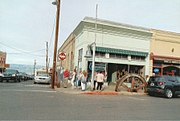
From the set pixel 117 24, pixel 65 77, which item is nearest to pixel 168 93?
pixel 117 24

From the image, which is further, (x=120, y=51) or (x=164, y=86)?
(x=120, y=51)

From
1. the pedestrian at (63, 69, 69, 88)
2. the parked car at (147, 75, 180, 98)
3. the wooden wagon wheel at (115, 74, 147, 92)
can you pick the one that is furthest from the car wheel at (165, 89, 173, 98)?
the pedestrian at (63, 69, 69, 88)

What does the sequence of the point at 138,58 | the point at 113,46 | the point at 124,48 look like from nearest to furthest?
Result: 1. the point at 113,46
2. the point at 124,48
3. the point at 138,58

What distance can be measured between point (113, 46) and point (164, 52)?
247 inches

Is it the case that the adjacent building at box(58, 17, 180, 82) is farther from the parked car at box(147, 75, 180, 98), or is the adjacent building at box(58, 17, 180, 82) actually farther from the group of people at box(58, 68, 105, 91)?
the parked car at box(147, 75, 180, 98)

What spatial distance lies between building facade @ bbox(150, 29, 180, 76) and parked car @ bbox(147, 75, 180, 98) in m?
6.95

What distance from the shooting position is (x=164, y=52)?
25.3m

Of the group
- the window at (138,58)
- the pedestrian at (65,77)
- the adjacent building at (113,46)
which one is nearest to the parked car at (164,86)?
the adjacent building at (113,46)

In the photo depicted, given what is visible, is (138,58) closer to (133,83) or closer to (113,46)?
(113,46)

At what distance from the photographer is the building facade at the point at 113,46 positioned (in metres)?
22.1

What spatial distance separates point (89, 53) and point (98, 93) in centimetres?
560

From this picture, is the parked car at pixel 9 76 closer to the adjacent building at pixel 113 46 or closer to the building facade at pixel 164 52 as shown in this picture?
the adjacent building at pixel 113 46

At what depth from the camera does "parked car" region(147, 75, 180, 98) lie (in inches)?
675

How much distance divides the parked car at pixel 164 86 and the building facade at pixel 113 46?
5.96m
